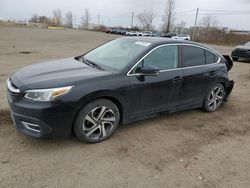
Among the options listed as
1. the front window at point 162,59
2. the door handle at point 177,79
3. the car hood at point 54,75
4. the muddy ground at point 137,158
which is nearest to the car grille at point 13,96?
the car hood at point 54,75

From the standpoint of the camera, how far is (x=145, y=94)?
3.94m

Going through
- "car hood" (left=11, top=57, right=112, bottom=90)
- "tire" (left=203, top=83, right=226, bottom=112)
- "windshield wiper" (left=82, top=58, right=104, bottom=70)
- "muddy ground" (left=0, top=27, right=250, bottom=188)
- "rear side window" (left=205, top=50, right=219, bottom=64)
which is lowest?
"muddy ground" (left=0, top=27, right=250, bottom=188)

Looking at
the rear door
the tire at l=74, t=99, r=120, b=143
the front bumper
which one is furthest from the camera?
the rear door

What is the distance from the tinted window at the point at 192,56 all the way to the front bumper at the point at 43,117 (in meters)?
2.38

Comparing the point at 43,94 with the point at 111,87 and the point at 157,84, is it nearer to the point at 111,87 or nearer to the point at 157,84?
the point at 111,87

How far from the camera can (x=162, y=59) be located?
423cm

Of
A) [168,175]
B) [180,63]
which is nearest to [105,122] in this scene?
[168,175]

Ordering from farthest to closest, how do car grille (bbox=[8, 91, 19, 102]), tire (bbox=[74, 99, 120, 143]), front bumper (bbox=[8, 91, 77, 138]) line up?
tire (bbox=[74, 99, 120, 143]) → car grille (bbox=[8, 91, 19, 102]) → front bumper (bbox=[8, 91, 77, 138])

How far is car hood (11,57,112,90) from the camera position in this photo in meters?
3.24

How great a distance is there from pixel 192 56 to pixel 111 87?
6.59ft

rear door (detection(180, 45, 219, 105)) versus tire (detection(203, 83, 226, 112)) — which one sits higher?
rear door (detection(180, 45, 219, 105))

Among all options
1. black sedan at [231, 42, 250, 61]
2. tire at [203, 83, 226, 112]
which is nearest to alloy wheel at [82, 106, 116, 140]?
tire at [203, 83, 226, 112]

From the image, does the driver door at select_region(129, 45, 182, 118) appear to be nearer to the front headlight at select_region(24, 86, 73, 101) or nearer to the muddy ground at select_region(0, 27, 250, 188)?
the muddy ground at select_region(0, 27, 250, 188)

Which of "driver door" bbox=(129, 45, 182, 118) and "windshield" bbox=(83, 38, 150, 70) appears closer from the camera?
"driver door" bbox=(129, 45, 182, 118)
